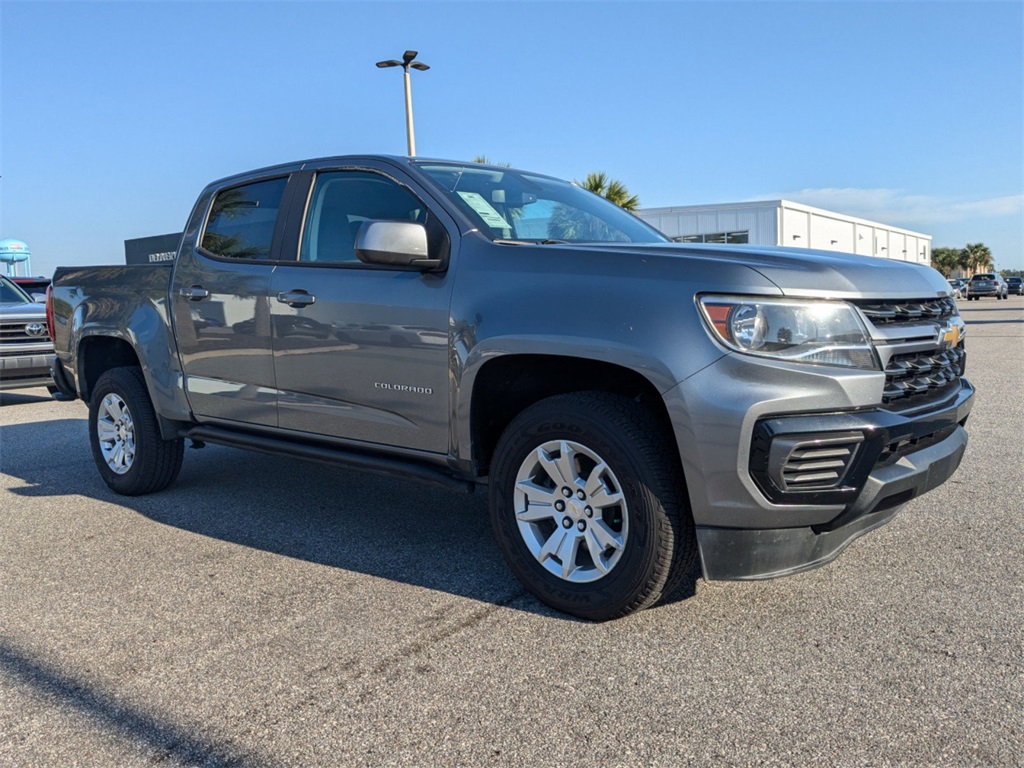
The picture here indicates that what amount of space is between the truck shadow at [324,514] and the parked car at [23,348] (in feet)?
14.6

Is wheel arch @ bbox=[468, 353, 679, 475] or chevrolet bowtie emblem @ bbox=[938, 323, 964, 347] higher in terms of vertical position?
chevrolet bowtie emblem @ bbox=[938, 323, 964, 347]

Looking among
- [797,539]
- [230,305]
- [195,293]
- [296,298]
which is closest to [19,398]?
[195,293]

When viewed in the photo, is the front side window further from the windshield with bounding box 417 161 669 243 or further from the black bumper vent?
the black bumper vent

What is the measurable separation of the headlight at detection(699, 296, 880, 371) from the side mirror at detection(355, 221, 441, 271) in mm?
1287

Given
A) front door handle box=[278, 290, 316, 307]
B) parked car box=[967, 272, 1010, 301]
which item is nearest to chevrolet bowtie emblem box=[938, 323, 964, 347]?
front door handle box=[278, 290, 316, 307]

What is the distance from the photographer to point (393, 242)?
367 cm

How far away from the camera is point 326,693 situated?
2865mm

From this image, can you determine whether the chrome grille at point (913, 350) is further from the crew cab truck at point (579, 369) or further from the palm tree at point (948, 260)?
the palm tree at point (948, 260)

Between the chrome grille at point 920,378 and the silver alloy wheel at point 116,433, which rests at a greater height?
the chrome grille at point 920,378

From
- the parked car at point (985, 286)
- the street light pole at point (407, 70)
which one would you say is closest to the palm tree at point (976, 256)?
the parked car at point (985, 286)

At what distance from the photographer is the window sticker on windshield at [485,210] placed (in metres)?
3.95

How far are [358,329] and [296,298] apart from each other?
491 millimetres

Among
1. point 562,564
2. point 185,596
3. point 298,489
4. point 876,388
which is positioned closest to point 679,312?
point 876,388

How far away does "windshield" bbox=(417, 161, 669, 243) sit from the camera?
13.1 ft
